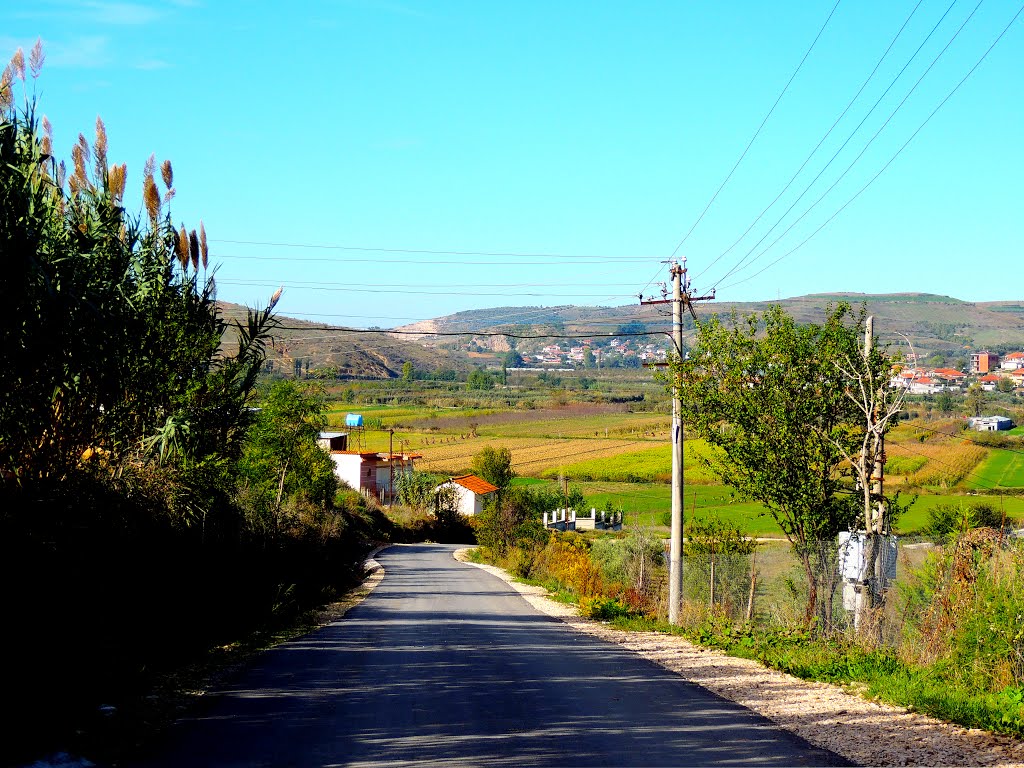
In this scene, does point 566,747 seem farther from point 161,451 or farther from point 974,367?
point 974,367

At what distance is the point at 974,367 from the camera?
102 m

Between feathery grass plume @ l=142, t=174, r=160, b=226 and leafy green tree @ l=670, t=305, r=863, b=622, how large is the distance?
12.7 meters

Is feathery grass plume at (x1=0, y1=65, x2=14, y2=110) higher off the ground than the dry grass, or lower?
higher

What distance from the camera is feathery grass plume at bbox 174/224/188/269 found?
12758 millimetres

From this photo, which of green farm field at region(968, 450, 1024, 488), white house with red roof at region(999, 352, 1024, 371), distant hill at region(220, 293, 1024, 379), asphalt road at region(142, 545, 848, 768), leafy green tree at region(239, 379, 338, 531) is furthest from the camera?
distant hill at region(220, 293, 1024, 379)

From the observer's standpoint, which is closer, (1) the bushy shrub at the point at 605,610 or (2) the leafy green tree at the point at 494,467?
(1) the bushy shrub at the point at 605,610

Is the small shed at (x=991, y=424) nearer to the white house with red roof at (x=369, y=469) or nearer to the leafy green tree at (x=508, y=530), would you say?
the leafy green tree at (x=508, y=530)

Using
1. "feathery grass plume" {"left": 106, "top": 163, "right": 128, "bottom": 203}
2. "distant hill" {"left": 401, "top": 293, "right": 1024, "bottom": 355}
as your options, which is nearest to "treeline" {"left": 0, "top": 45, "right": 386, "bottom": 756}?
"feathery grass plume" {"left": 106, "top": 163, "right": 128, "bottom": 203}

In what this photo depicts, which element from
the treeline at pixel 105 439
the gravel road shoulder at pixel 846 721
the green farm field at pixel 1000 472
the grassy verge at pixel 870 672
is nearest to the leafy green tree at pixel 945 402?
the green farm field at pixel 1000 472

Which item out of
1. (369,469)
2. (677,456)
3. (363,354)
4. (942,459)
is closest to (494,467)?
(369,469)

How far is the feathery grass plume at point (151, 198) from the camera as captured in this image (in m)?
12.2

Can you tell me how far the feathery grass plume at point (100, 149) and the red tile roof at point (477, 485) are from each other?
68.6 meters

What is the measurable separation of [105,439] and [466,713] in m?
4.91

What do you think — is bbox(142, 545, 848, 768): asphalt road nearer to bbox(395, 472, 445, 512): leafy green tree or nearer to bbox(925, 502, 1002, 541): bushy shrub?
bbox(925, 502, 1002, 541): bushy shrub
